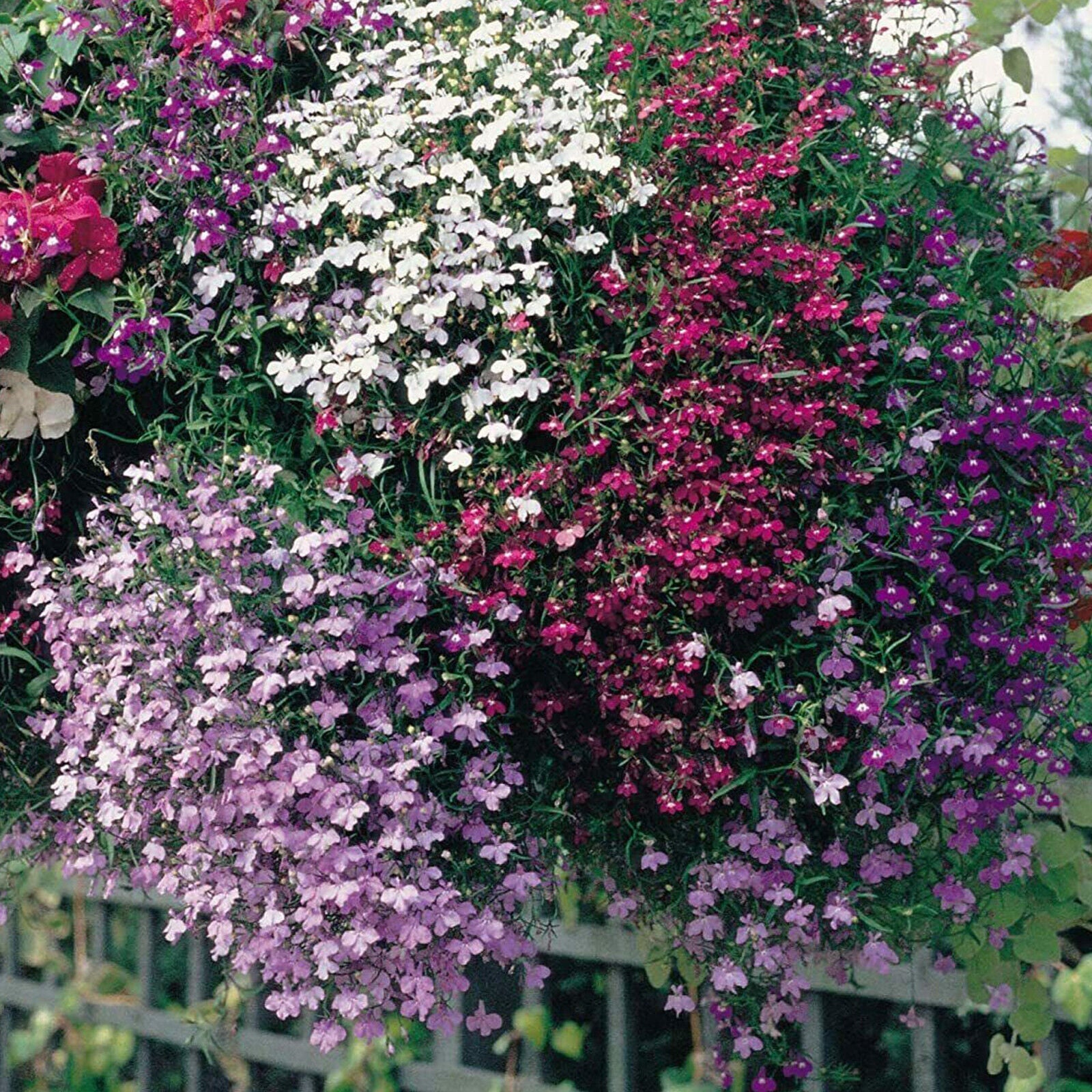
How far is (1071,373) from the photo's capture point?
6.37 ft

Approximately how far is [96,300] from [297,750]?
1.98ft

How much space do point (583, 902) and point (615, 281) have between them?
66.4 inches

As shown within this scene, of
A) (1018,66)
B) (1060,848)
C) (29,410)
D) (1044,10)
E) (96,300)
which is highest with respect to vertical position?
(1044,10)

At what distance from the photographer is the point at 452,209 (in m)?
1.63

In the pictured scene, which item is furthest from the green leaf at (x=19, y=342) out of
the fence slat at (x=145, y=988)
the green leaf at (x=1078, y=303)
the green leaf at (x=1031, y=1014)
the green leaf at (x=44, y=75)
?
the fence slat at (x=145, y=988)

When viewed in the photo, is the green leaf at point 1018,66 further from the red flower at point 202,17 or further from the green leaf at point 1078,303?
the red flower at point 202,17

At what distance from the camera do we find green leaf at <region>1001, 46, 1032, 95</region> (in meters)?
2.06

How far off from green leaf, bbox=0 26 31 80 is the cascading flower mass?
4.3 inches

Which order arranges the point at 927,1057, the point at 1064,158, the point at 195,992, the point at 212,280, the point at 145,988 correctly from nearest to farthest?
the point at 212,280, the point at 1064,158, the point at 927,1057, the point at 195,992, the point at 145,988

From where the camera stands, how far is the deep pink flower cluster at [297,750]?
1572 millimetres

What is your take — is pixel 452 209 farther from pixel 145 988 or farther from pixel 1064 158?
pixel 145 988

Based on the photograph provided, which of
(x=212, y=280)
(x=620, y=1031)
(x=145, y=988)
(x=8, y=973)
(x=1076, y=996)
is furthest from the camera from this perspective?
(x=8, y=973)

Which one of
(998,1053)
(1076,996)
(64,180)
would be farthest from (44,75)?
(998,1053)

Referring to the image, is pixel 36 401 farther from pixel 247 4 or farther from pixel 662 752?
pixel 662 752
